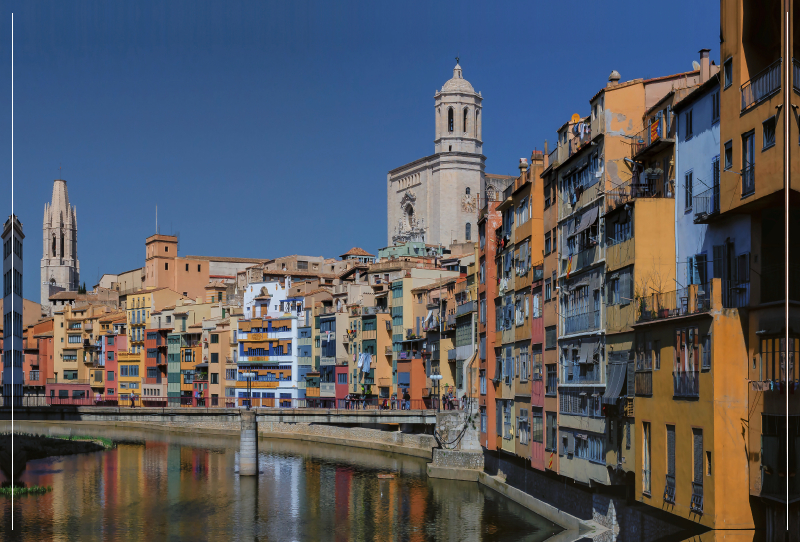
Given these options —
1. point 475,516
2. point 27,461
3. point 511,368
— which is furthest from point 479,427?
point 27,461

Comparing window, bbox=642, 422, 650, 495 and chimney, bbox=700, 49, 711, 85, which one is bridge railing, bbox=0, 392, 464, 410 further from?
chimney, bbox=700, 49, 711, 85

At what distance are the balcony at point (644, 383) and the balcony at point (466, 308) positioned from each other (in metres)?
31.8

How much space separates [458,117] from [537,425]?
117911 mm

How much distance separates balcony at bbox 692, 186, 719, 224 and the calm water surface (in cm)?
1540

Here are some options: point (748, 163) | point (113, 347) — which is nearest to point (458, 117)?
point (113, 347)

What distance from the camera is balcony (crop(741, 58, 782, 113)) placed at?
30.1 metres

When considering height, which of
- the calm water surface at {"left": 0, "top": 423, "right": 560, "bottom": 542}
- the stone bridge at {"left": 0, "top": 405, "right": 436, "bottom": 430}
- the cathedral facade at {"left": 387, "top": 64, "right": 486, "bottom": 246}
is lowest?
the calm water surface at {"left": 0, "top": 423, "right": 560, "bottom": 542}

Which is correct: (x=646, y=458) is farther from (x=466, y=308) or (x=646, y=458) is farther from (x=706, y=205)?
(x=466, y=308)

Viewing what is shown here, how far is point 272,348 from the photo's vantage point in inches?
4355

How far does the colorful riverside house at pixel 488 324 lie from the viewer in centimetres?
6066

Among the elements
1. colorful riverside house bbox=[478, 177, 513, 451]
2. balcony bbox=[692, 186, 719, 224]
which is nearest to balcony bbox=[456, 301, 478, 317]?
colorful riverside house bbox=[478, 177, 513, 451]

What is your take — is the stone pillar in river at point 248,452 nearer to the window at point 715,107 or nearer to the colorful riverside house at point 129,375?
the window at point 715,107

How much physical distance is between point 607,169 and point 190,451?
52170mm

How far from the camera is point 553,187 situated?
50188 millimetres
